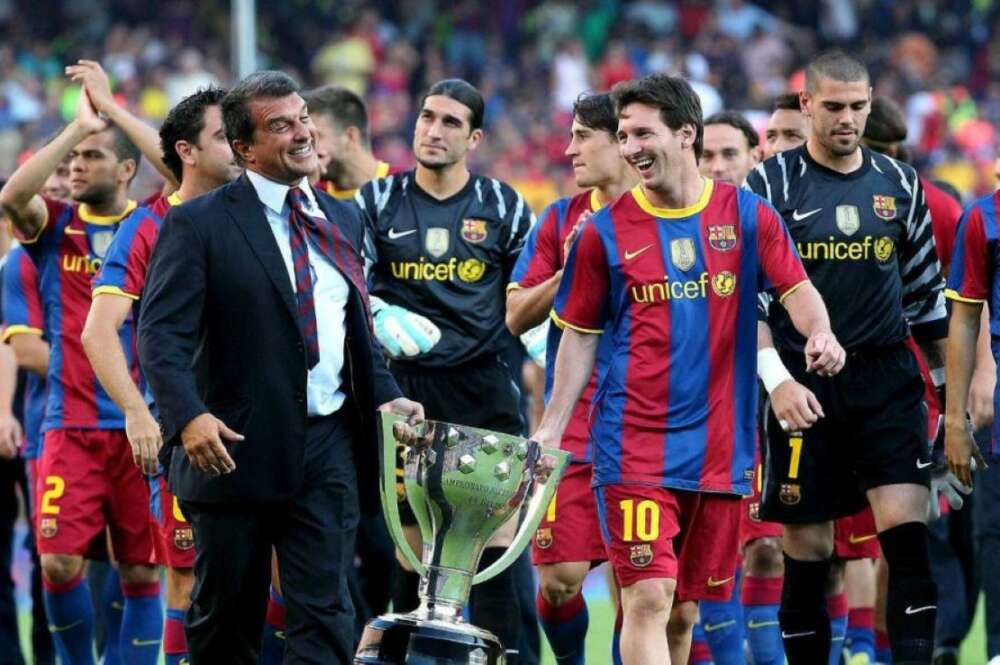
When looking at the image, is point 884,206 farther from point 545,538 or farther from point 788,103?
point 545,538

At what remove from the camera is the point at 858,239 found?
7.88 metres

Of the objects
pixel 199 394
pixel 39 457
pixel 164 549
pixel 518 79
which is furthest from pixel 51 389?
pixel 518 79

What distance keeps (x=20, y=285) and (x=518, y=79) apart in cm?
1674

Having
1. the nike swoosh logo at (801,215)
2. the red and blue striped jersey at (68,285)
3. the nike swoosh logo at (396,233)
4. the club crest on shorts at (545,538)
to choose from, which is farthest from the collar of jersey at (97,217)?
the nike swoosh logo at (801,215)

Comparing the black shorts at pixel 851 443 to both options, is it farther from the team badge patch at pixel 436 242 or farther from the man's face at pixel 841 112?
the team badge patch at pixel 436 242

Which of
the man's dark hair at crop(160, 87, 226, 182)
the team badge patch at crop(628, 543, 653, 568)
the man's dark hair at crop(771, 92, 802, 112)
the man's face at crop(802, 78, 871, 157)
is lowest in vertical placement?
the team badge patch at crop(628, 543, 653, 568)

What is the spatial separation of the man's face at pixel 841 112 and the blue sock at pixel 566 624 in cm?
202

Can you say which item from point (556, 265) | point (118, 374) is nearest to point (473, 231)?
point (556, 265)

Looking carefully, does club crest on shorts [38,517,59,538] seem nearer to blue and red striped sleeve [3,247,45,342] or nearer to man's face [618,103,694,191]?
blue and red striped sleeve [3,247,45,342]

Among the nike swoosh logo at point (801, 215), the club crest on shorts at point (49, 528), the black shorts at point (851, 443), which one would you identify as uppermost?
the nike swoosh logo at point (801, 215)

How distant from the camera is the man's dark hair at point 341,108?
9969 mm

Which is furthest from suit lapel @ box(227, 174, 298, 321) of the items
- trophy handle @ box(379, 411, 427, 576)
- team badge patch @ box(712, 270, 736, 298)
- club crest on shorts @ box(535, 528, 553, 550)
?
club crest on shorts @ box(535, 528, 553, 550)

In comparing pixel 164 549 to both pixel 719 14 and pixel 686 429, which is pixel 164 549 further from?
pixel 719 14

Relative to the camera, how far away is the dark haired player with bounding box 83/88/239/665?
727cm
